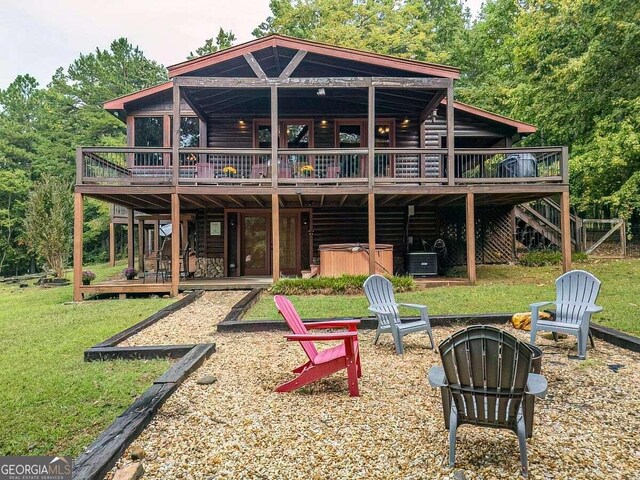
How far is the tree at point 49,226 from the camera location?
14.0 m

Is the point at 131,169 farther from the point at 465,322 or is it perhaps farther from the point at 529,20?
the point at 529,20

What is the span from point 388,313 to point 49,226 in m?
14.5

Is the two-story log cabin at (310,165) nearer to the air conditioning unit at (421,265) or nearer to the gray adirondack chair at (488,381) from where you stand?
the air conditioning unit at (421,265)

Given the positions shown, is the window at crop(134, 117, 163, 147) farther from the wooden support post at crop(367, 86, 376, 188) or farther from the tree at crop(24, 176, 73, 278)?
the wooden support post at crop(367, 86, 376, 188)

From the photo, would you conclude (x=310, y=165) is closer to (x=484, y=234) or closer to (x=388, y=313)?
(x=388, y=313)

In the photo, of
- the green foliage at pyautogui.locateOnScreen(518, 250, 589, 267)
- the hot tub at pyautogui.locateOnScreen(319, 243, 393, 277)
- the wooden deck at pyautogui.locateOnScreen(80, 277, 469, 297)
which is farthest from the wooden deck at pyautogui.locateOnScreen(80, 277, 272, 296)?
the green foliage at pyautogui.locateOnScreen(518, 250, 589, 267)

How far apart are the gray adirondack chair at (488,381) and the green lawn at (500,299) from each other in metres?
4.22

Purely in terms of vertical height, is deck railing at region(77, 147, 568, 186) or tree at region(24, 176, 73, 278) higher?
deck railing at region(77, 147, 568, 186)

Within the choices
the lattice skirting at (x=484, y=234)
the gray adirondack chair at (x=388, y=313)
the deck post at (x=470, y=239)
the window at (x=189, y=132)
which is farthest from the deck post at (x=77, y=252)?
the lattice skirting at (x=484, y=234)

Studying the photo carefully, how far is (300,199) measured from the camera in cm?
1161

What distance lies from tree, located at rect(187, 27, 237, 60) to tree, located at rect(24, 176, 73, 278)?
1756cm

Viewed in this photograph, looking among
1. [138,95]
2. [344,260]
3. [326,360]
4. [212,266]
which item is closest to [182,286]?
[212,266]

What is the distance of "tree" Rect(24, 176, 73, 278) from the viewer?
14016 mm

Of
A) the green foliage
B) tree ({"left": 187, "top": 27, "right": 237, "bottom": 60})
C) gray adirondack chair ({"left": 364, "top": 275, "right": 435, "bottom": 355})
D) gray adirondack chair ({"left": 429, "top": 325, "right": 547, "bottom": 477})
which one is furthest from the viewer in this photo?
tree ({"left": 187, "top": 27, "right": 237, "bottom": 60})
